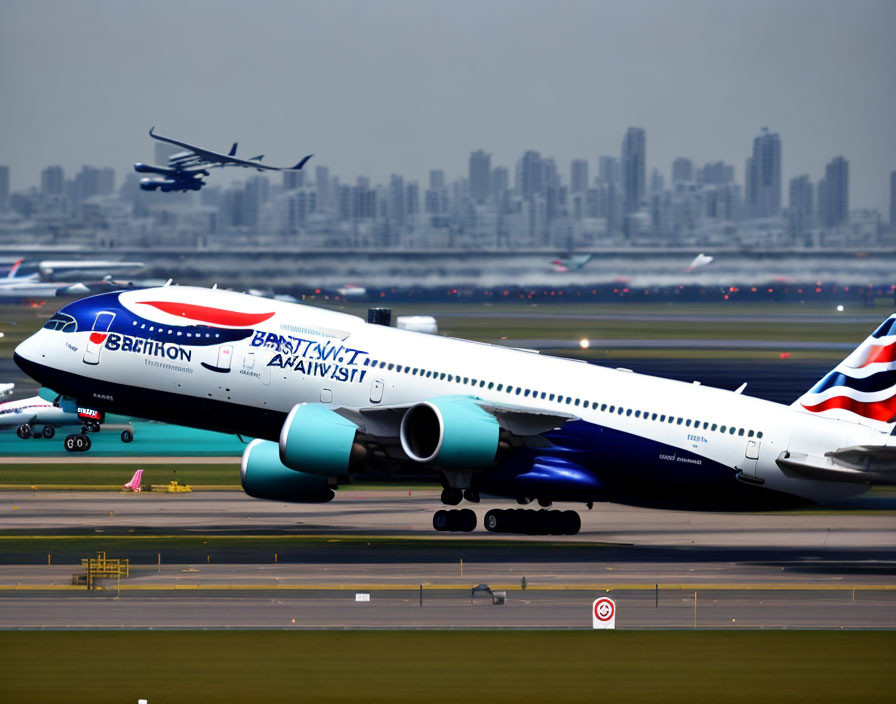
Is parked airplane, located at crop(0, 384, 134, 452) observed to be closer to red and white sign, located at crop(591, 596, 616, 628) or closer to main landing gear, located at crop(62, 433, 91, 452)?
main landing gear, located at crop(62, 433, 91, 452)

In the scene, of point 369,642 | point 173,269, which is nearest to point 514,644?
point 369,642

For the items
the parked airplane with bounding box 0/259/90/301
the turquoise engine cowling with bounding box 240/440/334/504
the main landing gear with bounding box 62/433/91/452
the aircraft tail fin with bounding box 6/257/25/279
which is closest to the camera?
the turquoise engine cowling with bounding box 240/440/334/504

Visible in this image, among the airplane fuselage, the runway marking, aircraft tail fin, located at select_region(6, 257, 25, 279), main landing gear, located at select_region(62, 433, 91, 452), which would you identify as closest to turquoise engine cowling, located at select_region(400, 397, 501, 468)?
the airplane fuselage

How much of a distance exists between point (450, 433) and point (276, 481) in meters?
6.69

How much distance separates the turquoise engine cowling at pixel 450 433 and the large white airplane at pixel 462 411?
54mm

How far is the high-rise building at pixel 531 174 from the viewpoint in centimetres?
14762

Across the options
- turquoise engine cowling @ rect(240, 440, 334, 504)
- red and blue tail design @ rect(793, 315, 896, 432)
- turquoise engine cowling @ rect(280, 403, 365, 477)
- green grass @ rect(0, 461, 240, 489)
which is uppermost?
red and blue tail design @ rect(793, 315, 896, 432)

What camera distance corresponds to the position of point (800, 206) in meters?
143

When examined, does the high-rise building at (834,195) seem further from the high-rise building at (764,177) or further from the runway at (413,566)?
the runway at (413,566)

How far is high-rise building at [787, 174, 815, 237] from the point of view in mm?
140000

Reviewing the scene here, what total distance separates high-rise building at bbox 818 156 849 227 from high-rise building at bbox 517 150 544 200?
27470 millimetres

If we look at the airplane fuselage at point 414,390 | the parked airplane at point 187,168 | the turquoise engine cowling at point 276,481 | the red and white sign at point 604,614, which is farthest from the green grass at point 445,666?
the parked airplane at point 187,168

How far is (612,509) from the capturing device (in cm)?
5809

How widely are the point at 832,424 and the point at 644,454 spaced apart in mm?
6043
